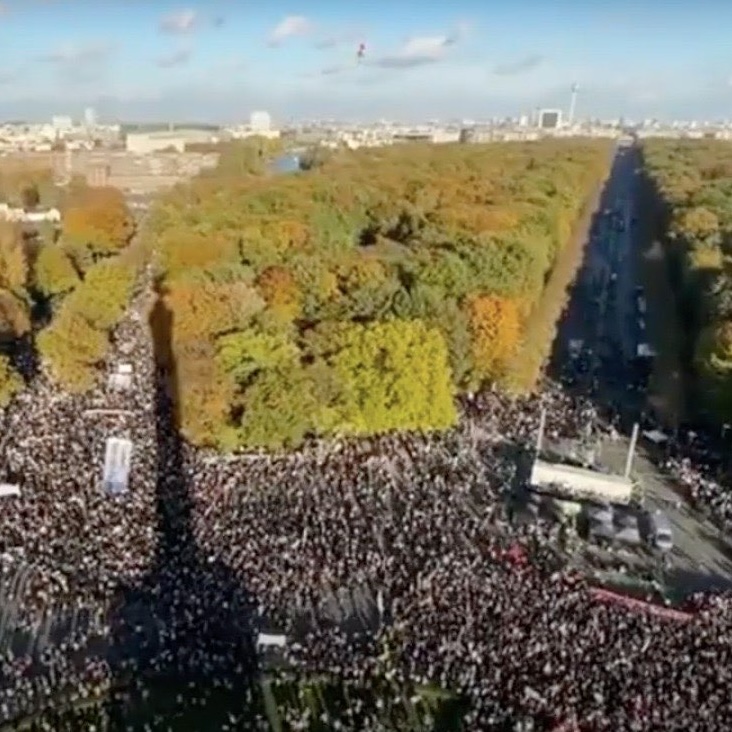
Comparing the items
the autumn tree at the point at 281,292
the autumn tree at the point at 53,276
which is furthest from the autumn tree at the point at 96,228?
Result: the autumn tree at the point at 281,292

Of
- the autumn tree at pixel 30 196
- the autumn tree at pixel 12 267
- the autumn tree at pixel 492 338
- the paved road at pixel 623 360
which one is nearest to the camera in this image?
the paved road at pixel 623 360

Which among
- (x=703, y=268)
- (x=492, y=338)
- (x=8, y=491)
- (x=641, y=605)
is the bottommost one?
(x=641, y=605)

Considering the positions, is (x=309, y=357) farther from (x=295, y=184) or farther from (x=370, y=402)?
(x=295, y=184)

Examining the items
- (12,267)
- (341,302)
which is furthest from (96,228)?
(341,302)

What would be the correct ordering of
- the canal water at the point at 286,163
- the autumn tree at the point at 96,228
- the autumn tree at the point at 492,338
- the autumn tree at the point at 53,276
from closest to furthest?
the autumn tree at the point at 492,338
the autumn tree at the point at 53,276
the autumn tree at the point at 96,228
the canal water at the point at 286,163

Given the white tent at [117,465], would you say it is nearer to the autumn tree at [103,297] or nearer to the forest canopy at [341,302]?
the forest canopy at [341,302]

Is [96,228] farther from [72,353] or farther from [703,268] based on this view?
[703,268]
